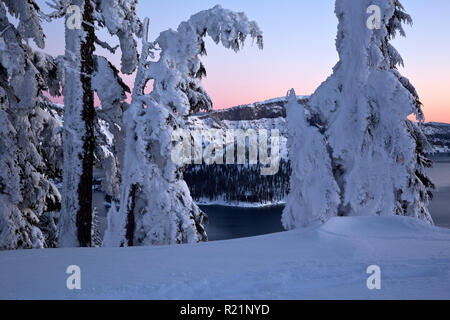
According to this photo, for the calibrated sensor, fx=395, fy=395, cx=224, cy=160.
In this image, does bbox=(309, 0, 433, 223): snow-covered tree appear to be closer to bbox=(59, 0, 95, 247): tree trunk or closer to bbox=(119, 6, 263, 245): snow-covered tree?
bbox=(119, 6, 263, 245): snow-covered tree

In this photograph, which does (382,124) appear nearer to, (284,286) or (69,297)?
(284,286)

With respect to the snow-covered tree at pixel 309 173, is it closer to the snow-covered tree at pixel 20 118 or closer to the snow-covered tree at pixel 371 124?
the snow-covered tree at pixel 371 124

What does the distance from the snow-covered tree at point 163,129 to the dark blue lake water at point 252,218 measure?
55.3 metres

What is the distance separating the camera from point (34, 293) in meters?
3.43

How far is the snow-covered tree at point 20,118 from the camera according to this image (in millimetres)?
8902

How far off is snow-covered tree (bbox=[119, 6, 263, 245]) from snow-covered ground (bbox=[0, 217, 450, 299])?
4.33 meters

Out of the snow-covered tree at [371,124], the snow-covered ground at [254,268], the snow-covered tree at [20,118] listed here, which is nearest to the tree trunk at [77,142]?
the snow-covered tree at [20,118]

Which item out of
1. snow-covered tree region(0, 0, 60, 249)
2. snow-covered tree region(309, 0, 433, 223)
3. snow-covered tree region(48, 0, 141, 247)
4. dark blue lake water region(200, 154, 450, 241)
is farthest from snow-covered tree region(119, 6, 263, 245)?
dark blue lake water region(200, 154, 450, 241)

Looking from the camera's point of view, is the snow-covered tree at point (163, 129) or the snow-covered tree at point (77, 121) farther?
the snow-covered tree at point (163, 129)

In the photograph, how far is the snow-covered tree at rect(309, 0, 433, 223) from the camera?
11.4m

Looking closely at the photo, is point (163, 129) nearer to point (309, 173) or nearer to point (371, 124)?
point (309, 173)
